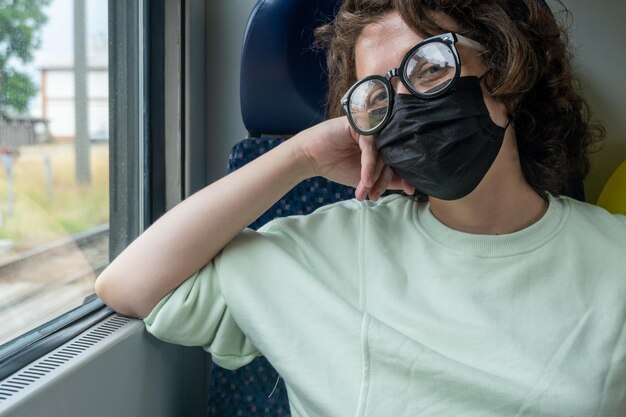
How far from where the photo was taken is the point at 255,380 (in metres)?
1.58

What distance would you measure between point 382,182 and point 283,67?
1.54 ft

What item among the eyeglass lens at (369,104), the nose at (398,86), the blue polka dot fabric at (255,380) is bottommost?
the blue polka dot fabric at (255,380)

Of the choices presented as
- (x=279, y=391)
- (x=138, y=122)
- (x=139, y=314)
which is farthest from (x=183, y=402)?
(x=138, y=122)

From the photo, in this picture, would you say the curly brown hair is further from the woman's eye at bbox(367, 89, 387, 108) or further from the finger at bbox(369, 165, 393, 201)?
the finger at bbox(369, 165, 393, 201)

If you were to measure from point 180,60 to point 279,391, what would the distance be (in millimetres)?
997

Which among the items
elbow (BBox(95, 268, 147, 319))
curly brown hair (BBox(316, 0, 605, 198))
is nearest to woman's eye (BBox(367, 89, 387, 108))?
curly brown hair (BBox(316, 0, 605, 198))

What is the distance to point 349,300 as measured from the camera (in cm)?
120

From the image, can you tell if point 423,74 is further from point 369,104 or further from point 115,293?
point 115,293

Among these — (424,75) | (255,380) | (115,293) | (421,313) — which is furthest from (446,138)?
(255,380)

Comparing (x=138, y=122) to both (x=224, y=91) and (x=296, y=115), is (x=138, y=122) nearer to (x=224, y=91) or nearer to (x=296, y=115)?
(x=224, y=91)

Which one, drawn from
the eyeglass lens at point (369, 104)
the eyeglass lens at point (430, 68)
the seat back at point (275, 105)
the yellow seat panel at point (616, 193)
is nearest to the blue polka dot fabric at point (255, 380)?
the seat back at point (275, 105)

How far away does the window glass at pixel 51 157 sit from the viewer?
1222 millimetres

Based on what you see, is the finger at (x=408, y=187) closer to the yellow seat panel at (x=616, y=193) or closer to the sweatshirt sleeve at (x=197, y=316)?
the sweatshirt sleeve at (x=197, y=316)

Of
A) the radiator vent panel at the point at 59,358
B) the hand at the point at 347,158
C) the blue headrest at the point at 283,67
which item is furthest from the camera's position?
the blue headrest at the point at 283,67
